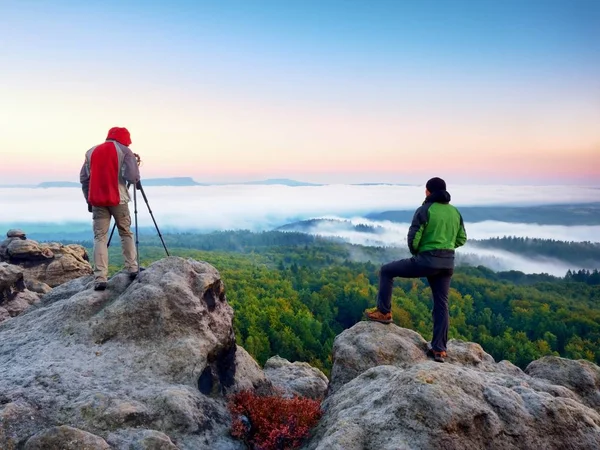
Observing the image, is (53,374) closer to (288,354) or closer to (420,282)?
(288,354)

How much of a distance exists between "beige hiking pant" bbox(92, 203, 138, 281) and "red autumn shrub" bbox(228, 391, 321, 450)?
5.43m

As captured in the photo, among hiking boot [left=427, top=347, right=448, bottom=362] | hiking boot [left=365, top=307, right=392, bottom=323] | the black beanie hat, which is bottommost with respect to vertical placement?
hiking boot [left=427, top=347, right=448, bottom=362]

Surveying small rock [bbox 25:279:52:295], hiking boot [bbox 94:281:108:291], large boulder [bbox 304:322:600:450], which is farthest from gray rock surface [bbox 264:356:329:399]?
small rock [bbox 25:279:52:295]

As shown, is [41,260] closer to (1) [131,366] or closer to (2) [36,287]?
(2) [36,287]

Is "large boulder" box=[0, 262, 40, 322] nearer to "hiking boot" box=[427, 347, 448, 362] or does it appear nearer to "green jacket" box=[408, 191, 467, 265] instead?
"hiking boot" box=[427, 347, 448, 362]

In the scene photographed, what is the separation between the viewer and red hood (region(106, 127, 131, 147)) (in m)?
11.6

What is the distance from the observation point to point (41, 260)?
94.3ft

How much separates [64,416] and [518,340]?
365ft

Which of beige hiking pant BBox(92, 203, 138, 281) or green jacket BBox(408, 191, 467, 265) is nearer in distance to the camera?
green jacket BBox(408, 191, 467, 265)

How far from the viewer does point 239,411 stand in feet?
32.6

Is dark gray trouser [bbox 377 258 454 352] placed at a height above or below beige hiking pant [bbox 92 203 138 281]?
below

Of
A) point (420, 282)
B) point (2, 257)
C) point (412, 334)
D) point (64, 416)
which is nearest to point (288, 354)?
point (2, 257)

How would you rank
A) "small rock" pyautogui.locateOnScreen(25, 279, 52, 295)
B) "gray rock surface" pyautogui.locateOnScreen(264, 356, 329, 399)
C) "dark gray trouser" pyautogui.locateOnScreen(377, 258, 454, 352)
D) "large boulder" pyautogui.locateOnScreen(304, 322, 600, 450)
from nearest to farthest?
1. "large boulder" pyautogui.locateOnScreen(304, 322, 600, 450)
2. "dark gray trouser" pyautogui.locateOnScreen(377, 258, 454, 352)
3. "gray rock surface" pyautogui.locateOnScreen(264, 356, 329, 399)
4. "small rock" pyautogui.locateOnScreen(25, 279, 52, 295)

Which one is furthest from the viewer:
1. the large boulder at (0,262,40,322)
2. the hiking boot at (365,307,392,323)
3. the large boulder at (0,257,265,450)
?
the large boulder at (0,262,40,322)
